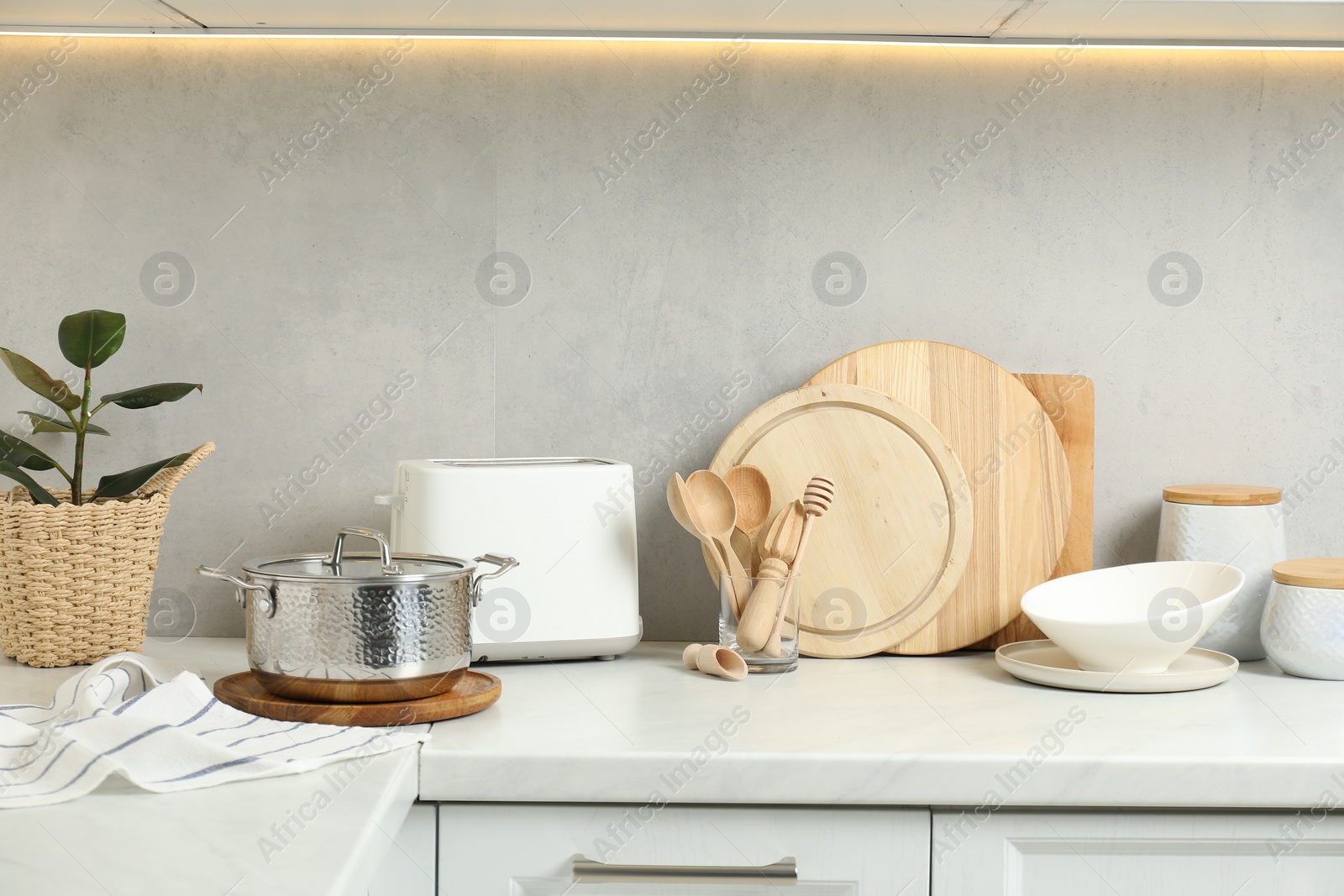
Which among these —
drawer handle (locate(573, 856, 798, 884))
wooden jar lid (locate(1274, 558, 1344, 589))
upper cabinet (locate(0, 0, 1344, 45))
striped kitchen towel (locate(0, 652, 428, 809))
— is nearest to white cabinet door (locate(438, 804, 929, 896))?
drawer handle (locate(573, 856, 798, 884))

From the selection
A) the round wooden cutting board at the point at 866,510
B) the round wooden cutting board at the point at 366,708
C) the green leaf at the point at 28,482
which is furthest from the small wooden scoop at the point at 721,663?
the green leaf at the point at 28,482

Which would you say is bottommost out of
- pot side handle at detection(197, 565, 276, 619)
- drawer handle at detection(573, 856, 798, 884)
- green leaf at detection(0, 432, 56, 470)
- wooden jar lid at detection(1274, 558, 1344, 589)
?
drawer handle at detection(573, 856, 798, 884)

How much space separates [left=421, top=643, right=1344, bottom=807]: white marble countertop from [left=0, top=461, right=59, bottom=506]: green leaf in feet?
1.73

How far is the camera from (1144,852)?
875 millimetres

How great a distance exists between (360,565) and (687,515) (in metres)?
0.36

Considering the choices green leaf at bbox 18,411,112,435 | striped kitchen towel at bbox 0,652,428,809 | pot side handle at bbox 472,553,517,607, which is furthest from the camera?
green leaf at bbox 18,411,112,435

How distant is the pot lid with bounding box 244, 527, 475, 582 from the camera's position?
0.92m

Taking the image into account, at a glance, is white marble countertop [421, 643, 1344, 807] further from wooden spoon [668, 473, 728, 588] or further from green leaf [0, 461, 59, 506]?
green leaf [0, 461, 59, 506]

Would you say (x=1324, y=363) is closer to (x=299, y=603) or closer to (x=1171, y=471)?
(x=1171, y=471)

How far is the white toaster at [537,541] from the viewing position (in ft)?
3.73

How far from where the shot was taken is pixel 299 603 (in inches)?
35.7

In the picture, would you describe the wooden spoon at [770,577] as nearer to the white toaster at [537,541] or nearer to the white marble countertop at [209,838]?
the white toaster at [537,541]

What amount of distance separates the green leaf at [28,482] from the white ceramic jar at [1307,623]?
1.31 meters

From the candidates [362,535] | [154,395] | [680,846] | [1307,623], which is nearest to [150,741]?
[362,535]
